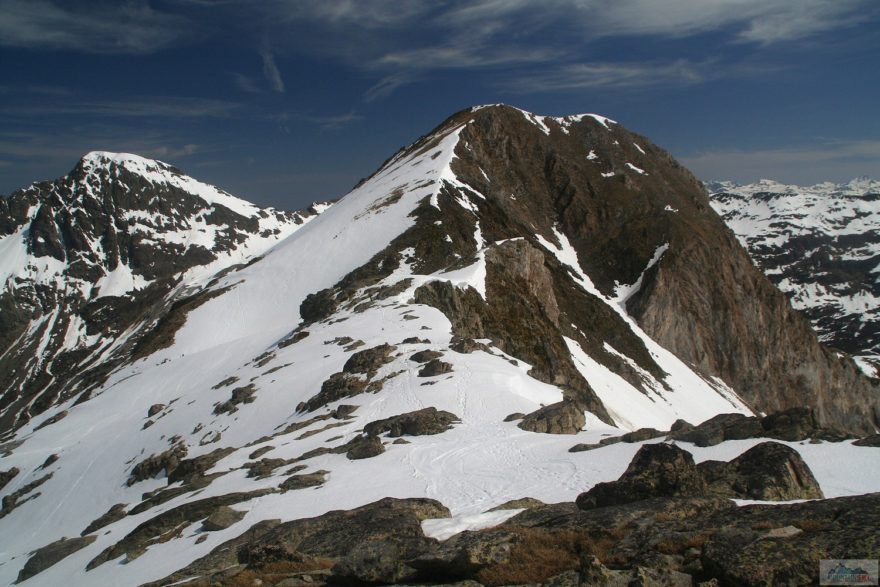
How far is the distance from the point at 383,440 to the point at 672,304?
79691mm

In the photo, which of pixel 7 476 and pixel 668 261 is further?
pixel 668 261

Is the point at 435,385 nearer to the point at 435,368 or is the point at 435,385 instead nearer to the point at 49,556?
the point at 435,368

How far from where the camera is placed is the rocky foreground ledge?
7719 millimetres

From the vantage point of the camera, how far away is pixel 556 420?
25375 mm

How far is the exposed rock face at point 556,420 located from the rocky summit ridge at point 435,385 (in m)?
0.13

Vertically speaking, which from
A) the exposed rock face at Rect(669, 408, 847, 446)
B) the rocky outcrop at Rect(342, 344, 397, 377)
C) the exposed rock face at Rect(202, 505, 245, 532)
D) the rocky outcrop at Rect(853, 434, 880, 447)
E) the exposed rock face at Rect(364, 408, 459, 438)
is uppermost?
the rocky outcrop at Rect(342, 344, 397, 377)

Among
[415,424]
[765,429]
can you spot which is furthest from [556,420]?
[765,429]

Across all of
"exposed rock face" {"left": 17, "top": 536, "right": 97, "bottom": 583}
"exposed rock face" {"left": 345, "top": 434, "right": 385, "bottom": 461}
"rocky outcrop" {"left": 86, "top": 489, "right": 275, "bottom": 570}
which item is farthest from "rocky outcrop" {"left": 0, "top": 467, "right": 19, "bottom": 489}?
"exposed rock face" {"left": 345, "top": 434, "right": 385, "bottom": 461}

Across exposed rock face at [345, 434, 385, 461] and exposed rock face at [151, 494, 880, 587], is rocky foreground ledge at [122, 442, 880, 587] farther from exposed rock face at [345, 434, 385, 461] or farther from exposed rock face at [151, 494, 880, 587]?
exposed rock face at [345, 434, 385, 461]

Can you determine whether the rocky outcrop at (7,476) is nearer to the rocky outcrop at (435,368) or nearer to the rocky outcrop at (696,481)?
the rocky outcrop at (435,368)

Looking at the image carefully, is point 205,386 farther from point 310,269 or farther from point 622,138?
point 622,138

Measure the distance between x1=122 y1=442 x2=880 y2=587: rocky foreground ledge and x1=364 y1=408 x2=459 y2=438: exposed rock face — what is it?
1036 centimetres

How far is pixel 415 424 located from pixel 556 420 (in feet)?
21.0

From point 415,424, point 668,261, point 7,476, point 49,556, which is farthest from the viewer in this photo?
point 668,261
